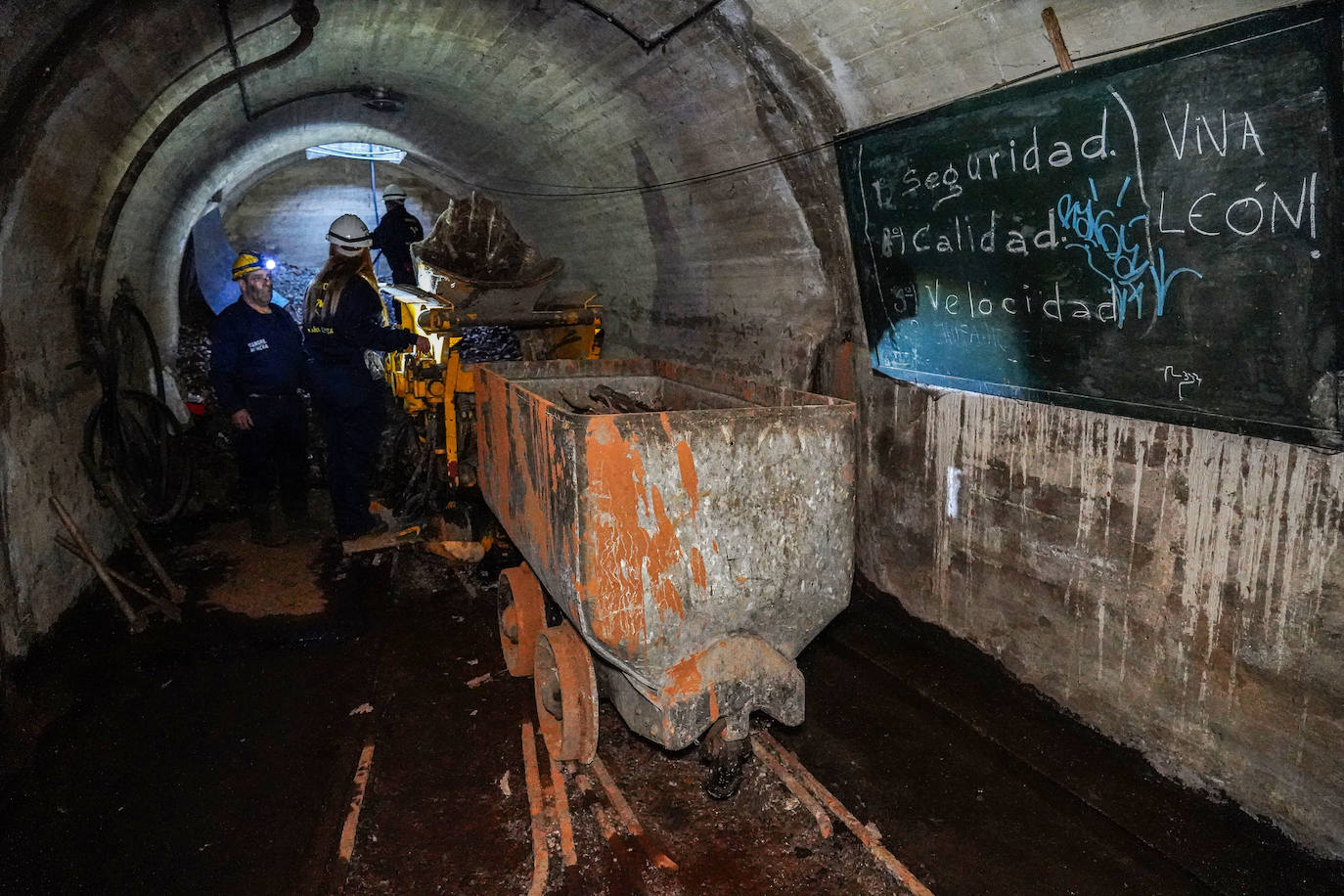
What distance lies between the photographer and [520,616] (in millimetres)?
4039

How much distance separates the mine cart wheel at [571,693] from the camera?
3.30 meters

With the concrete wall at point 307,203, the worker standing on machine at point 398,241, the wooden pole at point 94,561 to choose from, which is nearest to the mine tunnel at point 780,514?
the wooden pole at point 94,561

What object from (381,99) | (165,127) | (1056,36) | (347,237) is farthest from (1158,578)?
(381,99)

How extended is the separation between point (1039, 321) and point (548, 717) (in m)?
2.78

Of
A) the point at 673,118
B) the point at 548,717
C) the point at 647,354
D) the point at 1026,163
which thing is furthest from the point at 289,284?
the point at 1026,163

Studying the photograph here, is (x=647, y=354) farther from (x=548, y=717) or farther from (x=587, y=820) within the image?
(x=587, y=820)

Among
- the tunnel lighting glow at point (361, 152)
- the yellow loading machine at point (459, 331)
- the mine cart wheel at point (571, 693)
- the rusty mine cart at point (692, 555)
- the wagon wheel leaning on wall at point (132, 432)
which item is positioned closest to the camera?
the rusty mine cart at point (692, 555)

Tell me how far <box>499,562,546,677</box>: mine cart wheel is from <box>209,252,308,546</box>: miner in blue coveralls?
3.10m

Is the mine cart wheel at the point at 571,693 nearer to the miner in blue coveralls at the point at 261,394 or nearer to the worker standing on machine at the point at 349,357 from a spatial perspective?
the worker standing on machine at the point at 349,357

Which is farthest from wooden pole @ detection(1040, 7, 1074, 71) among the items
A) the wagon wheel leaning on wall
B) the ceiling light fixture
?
the ceiling light fixture

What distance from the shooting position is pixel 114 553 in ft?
19.2

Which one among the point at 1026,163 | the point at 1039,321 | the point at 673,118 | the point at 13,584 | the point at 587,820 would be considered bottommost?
the point at 587,820

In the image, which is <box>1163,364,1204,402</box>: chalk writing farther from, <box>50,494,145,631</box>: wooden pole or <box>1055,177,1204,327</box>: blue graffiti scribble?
<box>50,494,145,631</box>: wooden pole

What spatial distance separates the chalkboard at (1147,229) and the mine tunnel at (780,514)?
0.02 meters
